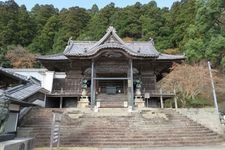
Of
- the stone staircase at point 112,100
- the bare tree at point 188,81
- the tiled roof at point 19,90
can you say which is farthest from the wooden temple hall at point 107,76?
the tiled roof at point 19,90

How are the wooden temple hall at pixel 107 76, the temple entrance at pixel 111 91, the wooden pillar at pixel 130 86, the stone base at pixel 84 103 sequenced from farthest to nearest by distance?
1. the temple entrance at pixel 111 91
2. the wooden temple hall at pixel 107 76
3. the stone base at pixel 84 103
4. the wooden pillar at pixel 130 86

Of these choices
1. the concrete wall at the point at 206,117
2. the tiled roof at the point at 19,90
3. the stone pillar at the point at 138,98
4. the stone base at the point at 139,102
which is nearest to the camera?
the tiled roof at the point at 19,90

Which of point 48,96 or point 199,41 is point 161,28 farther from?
point 48,96

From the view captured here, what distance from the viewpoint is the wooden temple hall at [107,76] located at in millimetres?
23109

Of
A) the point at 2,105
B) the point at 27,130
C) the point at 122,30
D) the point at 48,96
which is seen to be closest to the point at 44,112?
the point at 27,130

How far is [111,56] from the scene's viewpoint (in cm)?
2294

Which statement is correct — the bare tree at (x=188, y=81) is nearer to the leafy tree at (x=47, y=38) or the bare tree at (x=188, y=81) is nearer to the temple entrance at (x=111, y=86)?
the temple entrance at (x=111, y=86)

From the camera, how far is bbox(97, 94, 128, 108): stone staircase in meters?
23.4

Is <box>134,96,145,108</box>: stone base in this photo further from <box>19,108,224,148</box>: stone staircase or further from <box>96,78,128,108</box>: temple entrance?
<box>19,108,224,148</box>: stone staircase

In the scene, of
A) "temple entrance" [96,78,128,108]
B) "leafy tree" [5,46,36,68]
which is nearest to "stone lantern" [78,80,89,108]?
"temple entrance" [96,78,128,108]

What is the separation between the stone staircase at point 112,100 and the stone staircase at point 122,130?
4392 mm

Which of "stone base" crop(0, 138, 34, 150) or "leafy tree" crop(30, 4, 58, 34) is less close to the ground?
"leafy tree" crop(30, 4, 58, 34)

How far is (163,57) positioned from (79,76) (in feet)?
27.4

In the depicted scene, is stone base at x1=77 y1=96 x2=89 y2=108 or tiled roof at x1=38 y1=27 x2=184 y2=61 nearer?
tiled roof at x1=38 y1=27 x2=184 y2=61
